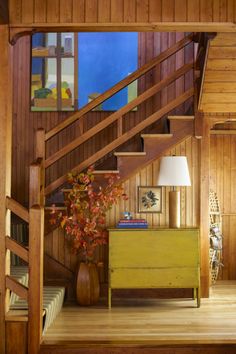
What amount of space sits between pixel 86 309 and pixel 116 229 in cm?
85

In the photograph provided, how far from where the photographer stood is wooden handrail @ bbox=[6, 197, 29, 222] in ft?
13.2

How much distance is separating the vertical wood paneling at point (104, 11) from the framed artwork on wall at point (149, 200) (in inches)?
83.4

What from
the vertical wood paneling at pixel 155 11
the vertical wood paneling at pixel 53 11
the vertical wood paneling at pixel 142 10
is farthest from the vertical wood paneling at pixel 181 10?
the vertical wood paneling at pixel 53 11

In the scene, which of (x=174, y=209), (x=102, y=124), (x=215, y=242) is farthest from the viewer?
(x=215, y=242)

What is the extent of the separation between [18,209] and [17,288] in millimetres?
617

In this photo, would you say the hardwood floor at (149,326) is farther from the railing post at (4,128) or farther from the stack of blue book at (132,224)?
the stack of blue book at (132,224)

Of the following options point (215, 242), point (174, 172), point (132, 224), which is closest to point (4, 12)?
point (174, 172)

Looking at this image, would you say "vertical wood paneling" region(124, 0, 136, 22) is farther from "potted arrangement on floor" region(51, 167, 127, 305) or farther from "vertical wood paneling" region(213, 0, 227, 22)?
"potted arrangement on floor" region(51, 167, 127, 305)

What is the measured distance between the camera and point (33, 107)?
670cm

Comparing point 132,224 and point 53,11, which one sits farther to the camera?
point 132,224

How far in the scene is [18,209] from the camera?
4.05m

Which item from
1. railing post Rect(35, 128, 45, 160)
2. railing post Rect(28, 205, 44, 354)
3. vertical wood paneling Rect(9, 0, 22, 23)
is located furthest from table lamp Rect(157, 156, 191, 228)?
vertical wood paneling Rect(9, 0, 22, 23)

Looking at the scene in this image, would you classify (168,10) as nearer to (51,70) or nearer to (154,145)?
(154,145)

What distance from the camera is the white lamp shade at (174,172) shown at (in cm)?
519
